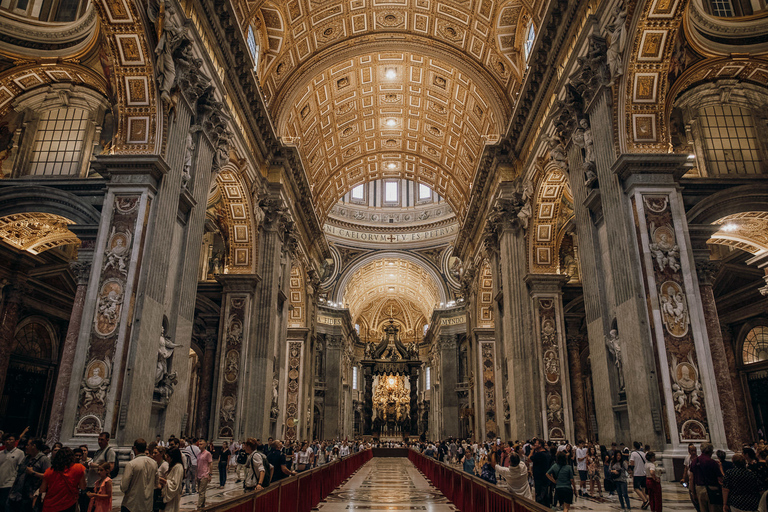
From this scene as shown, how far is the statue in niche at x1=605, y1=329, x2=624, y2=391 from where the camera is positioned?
31.4 ft

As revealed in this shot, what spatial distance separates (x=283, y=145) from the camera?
18.6 metres

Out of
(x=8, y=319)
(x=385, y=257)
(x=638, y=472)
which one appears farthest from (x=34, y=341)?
(x=385, y=257)

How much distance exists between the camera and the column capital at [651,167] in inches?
372

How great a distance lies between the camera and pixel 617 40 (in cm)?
977

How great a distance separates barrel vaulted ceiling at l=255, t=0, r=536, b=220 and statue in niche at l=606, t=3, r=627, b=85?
671cm

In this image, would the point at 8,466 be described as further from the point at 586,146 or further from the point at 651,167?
the point at 586,146

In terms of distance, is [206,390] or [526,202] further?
[206,390]

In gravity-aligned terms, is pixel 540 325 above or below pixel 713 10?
below

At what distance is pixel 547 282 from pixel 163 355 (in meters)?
11.1

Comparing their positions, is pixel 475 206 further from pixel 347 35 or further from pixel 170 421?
pixel 170 421

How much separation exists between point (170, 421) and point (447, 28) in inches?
633

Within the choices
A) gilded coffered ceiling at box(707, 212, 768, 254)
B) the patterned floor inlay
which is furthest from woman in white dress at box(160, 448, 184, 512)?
gilded coffered ceiling at box(707, 212, 768, 254)

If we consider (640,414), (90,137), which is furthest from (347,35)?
(640,414)

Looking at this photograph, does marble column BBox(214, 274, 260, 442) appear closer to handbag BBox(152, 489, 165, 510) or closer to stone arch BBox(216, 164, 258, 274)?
stone arch BBox(216, 164, 258, 274)
